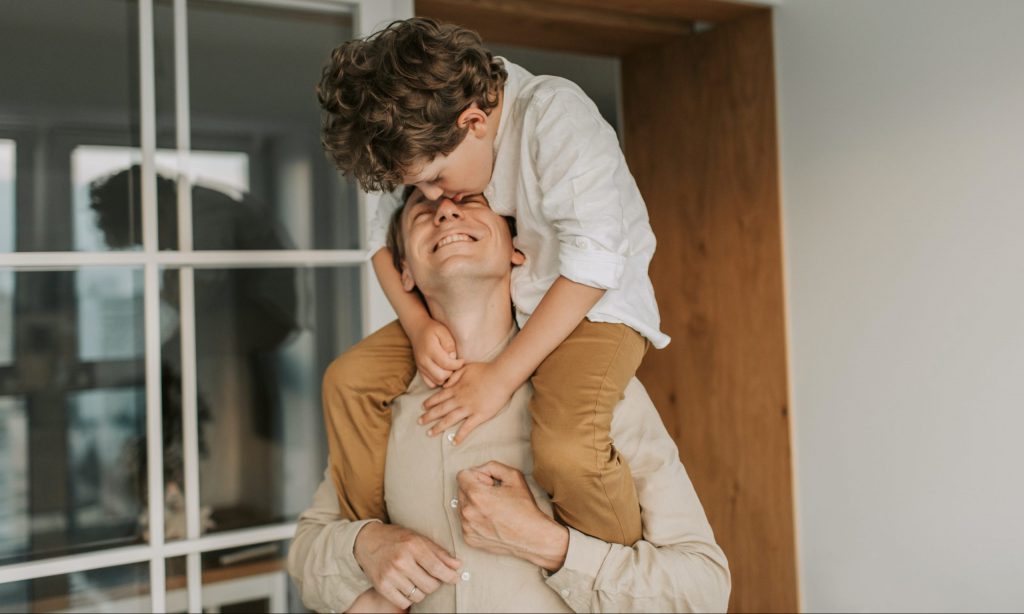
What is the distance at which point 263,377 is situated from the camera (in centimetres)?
197

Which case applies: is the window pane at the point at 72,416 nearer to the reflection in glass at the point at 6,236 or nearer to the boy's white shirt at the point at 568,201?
the reflection in glass at the point at 6,236

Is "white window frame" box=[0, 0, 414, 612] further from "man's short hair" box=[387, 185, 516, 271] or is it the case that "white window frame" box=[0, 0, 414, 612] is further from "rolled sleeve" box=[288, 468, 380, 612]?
"rolled sleeve" box=[288, 468, 380, 612]

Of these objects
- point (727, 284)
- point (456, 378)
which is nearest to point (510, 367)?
point (456, 378)

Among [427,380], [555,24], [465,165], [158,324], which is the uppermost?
[555,24]

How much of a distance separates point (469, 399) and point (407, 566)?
0.91 ft

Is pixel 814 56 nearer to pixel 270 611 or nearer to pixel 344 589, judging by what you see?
pixel 344 589

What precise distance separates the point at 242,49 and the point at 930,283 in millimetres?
1518

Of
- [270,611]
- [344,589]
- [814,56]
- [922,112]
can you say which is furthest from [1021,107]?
[270,611]

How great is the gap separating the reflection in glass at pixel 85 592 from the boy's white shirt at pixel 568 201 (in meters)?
1.01

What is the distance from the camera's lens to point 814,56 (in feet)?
7.11

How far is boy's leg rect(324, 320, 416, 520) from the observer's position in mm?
1500

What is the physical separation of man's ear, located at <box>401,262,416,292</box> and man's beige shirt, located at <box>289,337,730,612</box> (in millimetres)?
161

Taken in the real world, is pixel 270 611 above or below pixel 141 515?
below

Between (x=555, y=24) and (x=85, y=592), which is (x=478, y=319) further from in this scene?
(x=555, y=24)
